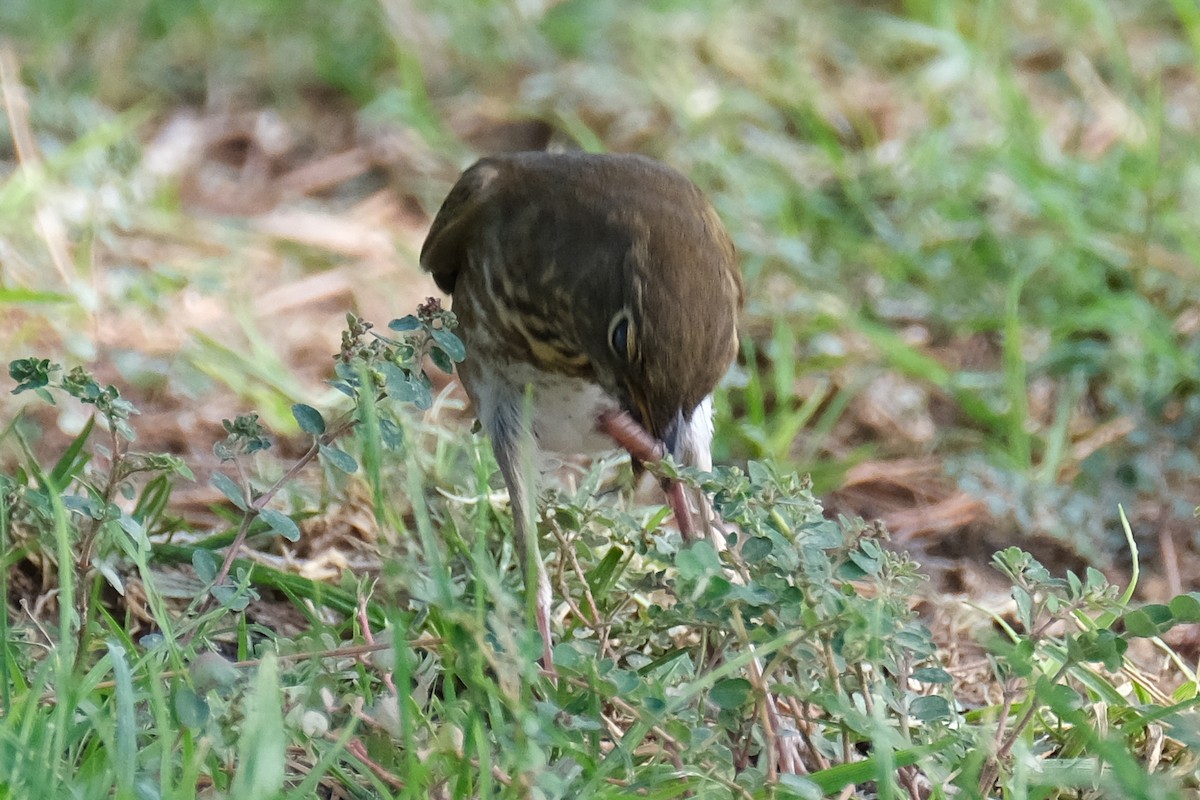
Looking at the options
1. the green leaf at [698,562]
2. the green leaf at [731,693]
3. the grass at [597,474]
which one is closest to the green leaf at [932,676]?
the grass at [597,474]

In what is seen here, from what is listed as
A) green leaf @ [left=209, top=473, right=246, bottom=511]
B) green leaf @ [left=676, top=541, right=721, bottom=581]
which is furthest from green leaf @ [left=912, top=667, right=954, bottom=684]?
green leaf @ [left=209, top=473, right=246, bottom=511]

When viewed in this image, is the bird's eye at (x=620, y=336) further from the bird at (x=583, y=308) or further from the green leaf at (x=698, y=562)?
the green leaf at (x=698, y=562)

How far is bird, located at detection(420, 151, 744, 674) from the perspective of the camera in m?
3.18

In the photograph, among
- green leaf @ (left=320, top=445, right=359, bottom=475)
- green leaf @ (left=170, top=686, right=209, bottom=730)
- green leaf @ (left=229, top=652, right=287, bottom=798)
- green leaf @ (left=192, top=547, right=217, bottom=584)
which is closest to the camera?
green leaf @ (left=229, top=652, right=287, bottom=798)

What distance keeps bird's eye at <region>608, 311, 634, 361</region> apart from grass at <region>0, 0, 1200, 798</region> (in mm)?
360

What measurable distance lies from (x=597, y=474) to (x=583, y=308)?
1.40ft

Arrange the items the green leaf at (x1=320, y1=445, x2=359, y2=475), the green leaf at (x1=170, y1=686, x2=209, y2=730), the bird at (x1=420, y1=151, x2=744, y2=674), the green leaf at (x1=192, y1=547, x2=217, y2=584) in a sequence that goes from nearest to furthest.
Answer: the green leaf at (x1=170, y1=686, x2=209, y2=730) → the green leaf at (x1=320, y1=445, x2=359, y2=475) → the green leaf at (x1=192, y1=547, x2=217, y2=584) → the bird at (x1=420, y1=151, x2=744, y2=674)

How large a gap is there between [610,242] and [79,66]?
4.31 m

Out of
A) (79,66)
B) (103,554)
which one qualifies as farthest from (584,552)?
(79,66)

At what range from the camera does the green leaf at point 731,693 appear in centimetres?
250

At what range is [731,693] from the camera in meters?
2.50

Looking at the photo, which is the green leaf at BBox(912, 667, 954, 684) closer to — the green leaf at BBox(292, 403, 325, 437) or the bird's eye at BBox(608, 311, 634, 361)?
the bird's eye at BBox(608, 311, 634, 361)

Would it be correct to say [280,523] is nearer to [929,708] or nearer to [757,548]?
[757,548]

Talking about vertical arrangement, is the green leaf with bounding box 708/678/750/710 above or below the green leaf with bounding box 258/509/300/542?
below
